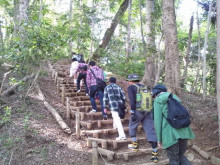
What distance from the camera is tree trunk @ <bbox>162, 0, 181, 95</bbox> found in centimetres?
780

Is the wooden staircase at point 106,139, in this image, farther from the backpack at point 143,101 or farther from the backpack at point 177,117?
the backpack at point 177,117

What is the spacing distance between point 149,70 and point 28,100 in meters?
5.99

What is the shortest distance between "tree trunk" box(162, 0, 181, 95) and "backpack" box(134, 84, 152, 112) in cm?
299

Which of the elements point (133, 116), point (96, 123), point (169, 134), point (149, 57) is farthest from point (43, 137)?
point (149, 57)

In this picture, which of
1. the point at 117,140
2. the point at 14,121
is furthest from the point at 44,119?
the point at 117,140

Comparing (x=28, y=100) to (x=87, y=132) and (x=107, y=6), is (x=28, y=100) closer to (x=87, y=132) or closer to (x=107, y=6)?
(x=87, y=132)

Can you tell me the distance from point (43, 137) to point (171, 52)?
17.9 ft

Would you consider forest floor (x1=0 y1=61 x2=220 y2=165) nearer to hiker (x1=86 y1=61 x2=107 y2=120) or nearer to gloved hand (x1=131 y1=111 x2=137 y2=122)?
hiker (x1=86 y1=61 x2=107 y2=120)

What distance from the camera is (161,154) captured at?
5434 mm

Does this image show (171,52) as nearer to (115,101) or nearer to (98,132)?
(115,101)

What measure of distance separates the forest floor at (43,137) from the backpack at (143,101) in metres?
1.52

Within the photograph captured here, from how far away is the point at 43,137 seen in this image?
5699 millimetres

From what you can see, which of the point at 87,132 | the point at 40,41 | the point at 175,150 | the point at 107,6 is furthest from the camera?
the point at 107,6

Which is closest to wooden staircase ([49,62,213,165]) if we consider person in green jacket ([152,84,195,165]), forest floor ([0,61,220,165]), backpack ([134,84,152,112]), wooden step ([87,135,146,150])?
wooden step ([87,135,146,150])
